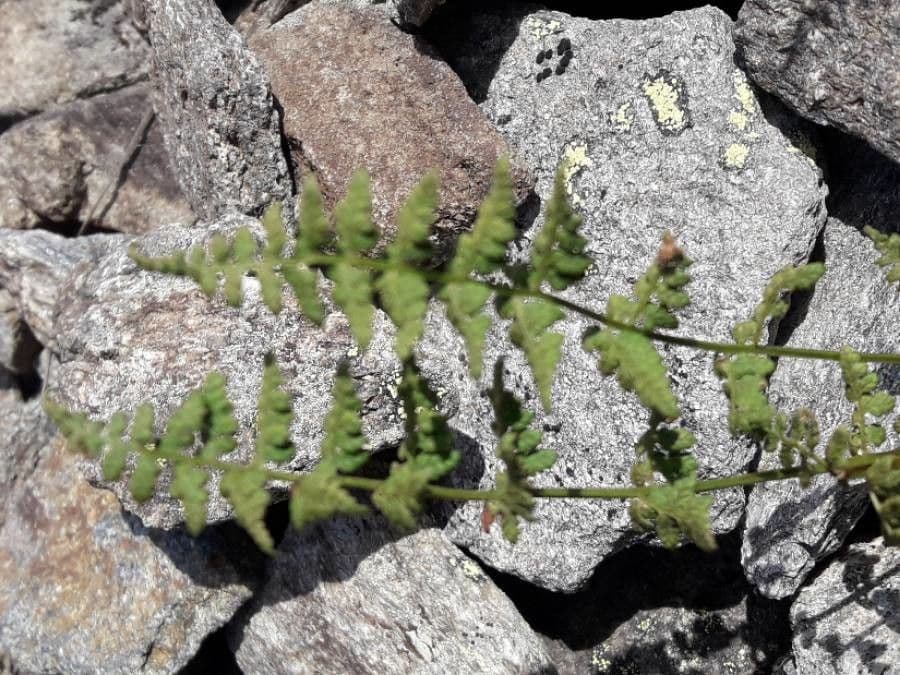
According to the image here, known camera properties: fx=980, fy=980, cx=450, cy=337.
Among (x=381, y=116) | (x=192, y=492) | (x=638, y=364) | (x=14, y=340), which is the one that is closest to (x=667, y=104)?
(x=381, y=116)

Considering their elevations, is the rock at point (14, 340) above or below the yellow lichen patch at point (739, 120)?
below

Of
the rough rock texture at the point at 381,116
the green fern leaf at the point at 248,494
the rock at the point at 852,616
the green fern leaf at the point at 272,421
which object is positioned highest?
the green fern leaf at the point at 272,421

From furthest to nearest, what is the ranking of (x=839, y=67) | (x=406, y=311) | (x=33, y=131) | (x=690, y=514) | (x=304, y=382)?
(x=33, y=131) → (x=304, y=382) → (x=839, y=67) → (x=690, y=514) → (x=406, y=311)

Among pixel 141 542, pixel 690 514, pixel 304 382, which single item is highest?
pixel 690 514

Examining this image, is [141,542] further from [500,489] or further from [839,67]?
[839,67]

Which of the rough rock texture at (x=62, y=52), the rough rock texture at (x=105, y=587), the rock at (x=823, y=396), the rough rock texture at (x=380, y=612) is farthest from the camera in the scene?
the rough rock texture at (x=62, y=52)

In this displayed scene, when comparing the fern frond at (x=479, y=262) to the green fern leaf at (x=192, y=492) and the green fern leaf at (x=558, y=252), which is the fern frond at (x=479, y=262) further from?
the green fern leaf at (x=192, y=492)

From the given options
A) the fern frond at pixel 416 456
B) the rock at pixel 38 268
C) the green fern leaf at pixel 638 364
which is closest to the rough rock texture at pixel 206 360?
the rock at pixel 38 268

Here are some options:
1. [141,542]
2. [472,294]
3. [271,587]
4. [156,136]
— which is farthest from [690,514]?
[156,136]
